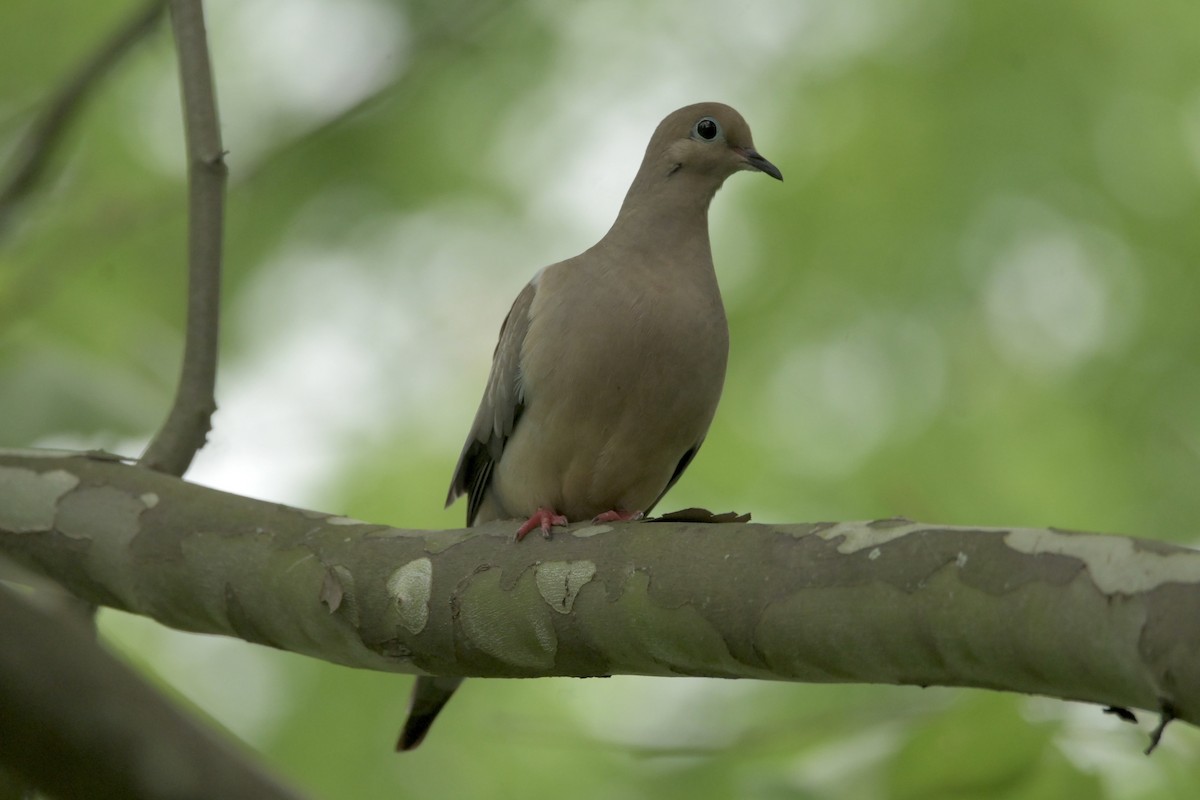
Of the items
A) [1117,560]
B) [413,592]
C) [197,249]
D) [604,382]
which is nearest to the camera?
[1117,560]

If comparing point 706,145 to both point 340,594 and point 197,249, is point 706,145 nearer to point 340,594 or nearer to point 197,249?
point 197,249

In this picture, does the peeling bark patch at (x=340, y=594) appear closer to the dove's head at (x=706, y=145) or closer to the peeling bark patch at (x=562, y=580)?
the peeling bark patch at (x=562, y=580)

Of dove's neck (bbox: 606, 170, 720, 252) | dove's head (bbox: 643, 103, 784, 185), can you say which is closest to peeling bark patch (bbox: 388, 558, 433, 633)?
dove's neck (bbox: 606, 170, 720, 252)

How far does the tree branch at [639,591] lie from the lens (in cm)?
190

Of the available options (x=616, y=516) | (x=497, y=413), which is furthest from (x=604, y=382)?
(x=497, y=413)

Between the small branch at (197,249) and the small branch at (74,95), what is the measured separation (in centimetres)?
83

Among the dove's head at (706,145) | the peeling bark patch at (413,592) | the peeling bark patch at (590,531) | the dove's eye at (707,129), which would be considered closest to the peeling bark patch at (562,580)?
the peeling bark patch at (590,531)

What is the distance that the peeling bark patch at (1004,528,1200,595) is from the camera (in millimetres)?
1823

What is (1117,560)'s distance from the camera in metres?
1.89

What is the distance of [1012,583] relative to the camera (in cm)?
199

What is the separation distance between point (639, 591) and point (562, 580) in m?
0.20

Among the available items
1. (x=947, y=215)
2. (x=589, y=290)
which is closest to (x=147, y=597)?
(x=589, y=290)

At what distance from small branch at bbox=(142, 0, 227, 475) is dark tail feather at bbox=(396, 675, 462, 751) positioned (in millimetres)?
924

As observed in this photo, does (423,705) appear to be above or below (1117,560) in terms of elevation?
below
